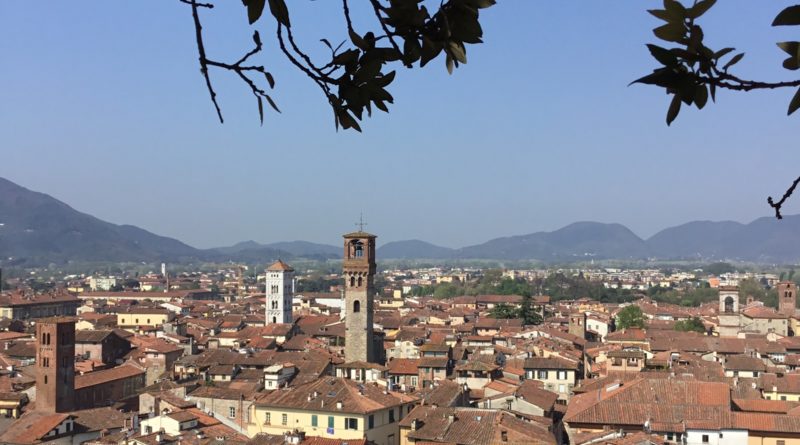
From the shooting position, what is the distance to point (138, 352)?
131ft

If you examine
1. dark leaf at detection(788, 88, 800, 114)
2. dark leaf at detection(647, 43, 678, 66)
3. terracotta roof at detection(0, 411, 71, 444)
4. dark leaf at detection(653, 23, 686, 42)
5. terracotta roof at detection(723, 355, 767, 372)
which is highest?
dark leaf at detection(653, 23, 686, 42)

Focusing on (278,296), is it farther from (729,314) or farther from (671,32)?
(671,32)

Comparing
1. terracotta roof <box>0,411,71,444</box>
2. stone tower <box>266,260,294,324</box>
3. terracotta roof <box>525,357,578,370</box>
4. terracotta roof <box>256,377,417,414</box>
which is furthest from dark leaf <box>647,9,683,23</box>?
stone tower <box>266,260,294,324</box>

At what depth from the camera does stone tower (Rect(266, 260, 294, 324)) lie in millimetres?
54219

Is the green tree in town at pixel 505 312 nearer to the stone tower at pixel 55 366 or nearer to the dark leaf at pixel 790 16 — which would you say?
the stone tower at pixel 55 366

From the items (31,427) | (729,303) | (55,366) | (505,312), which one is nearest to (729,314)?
(729,303)

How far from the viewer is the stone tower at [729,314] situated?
2018 inches

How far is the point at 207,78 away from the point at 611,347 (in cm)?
4018

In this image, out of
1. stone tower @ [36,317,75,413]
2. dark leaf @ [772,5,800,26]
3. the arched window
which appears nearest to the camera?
dark leaf @ [772,5,800,26]

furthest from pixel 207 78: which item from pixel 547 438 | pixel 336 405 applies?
pixel 336 405

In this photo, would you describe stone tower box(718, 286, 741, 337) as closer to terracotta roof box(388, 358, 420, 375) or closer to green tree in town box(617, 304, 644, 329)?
green tree in town box(617, 304, 644, 329)

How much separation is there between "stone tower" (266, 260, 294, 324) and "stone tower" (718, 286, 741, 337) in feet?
86.6

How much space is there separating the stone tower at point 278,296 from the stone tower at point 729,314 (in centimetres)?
2641

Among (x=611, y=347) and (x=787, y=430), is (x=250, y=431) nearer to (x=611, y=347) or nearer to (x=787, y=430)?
(x=787, y=430)
